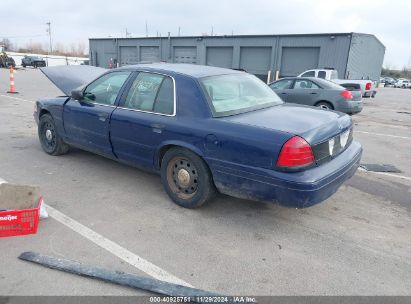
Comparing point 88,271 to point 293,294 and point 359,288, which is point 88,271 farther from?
point 359,288

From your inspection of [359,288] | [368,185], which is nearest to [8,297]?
[359,288]

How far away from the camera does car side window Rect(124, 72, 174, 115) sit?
395 cm

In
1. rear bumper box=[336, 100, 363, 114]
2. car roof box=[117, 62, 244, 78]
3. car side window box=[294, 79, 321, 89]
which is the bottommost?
rear bumper box=[336, 100, 363, 114]

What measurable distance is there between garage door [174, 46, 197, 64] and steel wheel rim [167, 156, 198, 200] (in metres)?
24.4

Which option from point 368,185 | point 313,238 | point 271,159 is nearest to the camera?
point 271,159

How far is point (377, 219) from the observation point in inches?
150

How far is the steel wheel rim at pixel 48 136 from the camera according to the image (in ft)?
18.6

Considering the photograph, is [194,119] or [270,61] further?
[270,61]

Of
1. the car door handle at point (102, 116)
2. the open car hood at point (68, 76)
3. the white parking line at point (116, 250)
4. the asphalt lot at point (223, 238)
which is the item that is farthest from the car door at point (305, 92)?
the white parking line at point (116, 250)

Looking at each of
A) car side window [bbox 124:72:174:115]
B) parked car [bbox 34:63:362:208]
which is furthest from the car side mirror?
car side window [bbox 124:72:174:115]

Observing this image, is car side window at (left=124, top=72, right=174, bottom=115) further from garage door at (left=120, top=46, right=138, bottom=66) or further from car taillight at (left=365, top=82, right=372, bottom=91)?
garage door at (left=120, top=46, right=138, bottom=66)

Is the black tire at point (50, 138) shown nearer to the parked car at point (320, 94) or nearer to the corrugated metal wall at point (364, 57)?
the parked car at point (320, 94)

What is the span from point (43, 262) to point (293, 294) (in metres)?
2.04

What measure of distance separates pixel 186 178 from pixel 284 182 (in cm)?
121
